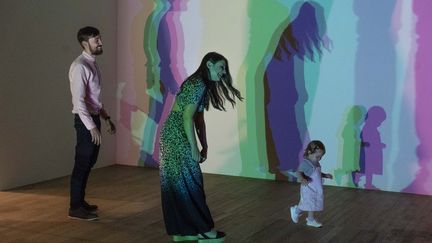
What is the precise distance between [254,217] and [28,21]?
104 inches

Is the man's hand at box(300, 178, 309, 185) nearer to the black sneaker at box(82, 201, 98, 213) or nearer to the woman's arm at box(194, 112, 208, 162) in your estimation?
the woman's arm at box(194, 112, 208, 162)

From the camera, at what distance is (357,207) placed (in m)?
4.40

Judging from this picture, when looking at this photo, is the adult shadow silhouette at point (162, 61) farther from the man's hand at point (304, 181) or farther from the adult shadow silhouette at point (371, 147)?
the man's hand at point (304, 181)

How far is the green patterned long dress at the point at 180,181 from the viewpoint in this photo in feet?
10.8

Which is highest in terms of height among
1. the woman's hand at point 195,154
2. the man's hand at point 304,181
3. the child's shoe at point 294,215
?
the woman's hand at point 195,154

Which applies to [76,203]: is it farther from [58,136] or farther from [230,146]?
[230,146]

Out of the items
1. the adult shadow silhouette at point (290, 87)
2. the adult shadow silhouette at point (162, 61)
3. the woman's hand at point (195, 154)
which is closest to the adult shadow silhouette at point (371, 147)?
the adult shadow silhouette at point (290, 87)

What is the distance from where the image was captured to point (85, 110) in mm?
3713

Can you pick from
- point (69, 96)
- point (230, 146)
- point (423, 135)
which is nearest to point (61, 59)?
point (69, 96)

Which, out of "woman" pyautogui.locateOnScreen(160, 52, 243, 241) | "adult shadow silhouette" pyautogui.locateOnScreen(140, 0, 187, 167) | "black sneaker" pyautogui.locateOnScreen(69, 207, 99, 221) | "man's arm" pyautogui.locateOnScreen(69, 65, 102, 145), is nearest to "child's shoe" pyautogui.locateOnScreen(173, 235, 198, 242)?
"woman" pyautogui.locateOnScreen(160, 52, 243, 241)

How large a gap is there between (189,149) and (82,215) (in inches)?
44.4

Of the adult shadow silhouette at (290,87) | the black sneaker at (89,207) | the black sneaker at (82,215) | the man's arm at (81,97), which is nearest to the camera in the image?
the man's arm at (81,97)

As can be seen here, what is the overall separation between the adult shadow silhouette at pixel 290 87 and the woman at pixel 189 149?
208cm

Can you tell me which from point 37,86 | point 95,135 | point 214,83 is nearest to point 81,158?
point 95,135
